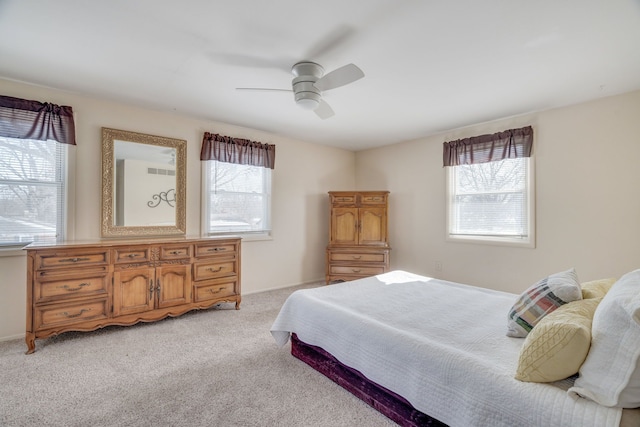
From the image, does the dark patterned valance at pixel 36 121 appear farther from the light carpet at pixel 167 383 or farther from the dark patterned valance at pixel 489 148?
the dark patterned valance at pixel 489 148

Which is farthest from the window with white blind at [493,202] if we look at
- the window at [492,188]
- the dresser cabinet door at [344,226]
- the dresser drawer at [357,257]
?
the dresser cabinet door at [344,226]

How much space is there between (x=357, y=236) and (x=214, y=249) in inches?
87.2

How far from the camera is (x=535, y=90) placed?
289cm

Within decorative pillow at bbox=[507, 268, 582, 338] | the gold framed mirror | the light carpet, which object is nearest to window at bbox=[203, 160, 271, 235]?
the gold framed mirror

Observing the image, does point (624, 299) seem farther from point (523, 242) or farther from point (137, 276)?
point (137, 276)

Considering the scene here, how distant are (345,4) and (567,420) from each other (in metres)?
2.21

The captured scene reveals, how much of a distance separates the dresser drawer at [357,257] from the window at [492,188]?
109 cm

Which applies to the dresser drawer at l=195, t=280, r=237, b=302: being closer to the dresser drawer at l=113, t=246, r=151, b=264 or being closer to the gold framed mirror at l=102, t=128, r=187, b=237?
the dresser drawer at l=113, t=246, r=151, b=264

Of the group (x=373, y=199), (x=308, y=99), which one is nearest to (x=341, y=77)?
(x=308, y=99)

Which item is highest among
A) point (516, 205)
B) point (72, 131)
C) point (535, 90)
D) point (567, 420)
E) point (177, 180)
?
point (535, 90)

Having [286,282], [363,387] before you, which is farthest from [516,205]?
[286,282]

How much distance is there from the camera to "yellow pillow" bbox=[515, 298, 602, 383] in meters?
1.14

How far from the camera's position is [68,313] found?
2.62 m

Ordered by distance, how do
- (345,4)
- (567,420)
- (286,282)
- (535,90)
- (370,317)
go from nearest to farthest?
1. (567,420)
2. (345,4)
3. (370,317)
4. (535,90)
5. (286,282)
